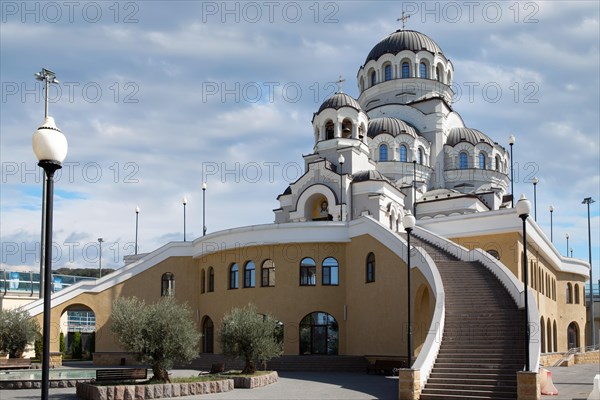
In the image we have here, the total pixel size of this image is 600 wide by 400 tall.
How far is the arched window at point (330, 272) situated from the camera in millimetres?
30375

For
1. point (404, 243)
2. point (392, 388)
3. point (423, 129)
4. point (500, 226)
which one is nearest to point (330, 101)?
point (423, 129)

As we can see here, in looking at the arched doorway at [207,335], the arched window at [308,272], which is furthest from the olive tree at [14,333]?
the arched window at [308,272]

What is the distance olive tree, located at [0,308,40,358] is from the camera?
93.8ft

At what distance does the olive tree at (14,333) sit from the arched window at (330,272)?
12669 mm

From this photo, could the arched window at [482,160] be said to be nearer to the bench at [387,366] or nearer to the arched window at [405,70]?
the arched window at [405,70]

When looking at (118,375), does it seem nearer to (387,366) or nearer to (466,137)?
(387,366)

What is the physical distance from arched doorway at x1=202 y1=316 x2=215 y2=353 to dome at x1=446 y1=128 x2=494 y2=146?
27293mm

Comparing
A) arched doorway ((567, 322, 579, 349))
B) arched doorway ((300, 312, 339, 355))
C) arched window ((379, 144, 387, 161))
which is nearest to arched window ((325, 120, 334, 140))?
arched window ((379, 144, 387, 161))

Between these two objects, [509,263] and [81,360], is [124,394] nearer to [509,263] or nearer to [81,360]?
[509,263]

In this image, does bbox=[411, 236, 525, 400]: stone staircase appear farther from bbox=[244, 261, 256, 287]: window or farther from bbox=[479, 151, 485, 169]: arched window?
bbox=[479, 151, 485, 169]: arched window

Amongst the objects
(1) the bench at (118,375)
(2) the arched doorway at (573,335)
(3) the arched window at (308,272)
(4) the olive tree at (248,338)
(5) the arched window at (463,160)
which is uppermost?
(5) the arched window at (463,160)

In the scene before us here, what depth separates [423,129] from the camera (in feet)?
177

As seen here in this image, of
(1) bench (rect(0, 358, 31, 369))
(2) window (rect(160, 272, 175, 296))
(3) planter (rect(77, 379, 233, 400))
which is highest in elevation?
(2) window (rect(160, 272, 175, 296))

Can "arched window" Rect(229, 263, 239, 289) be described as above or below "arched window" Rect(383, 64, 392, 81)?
below
